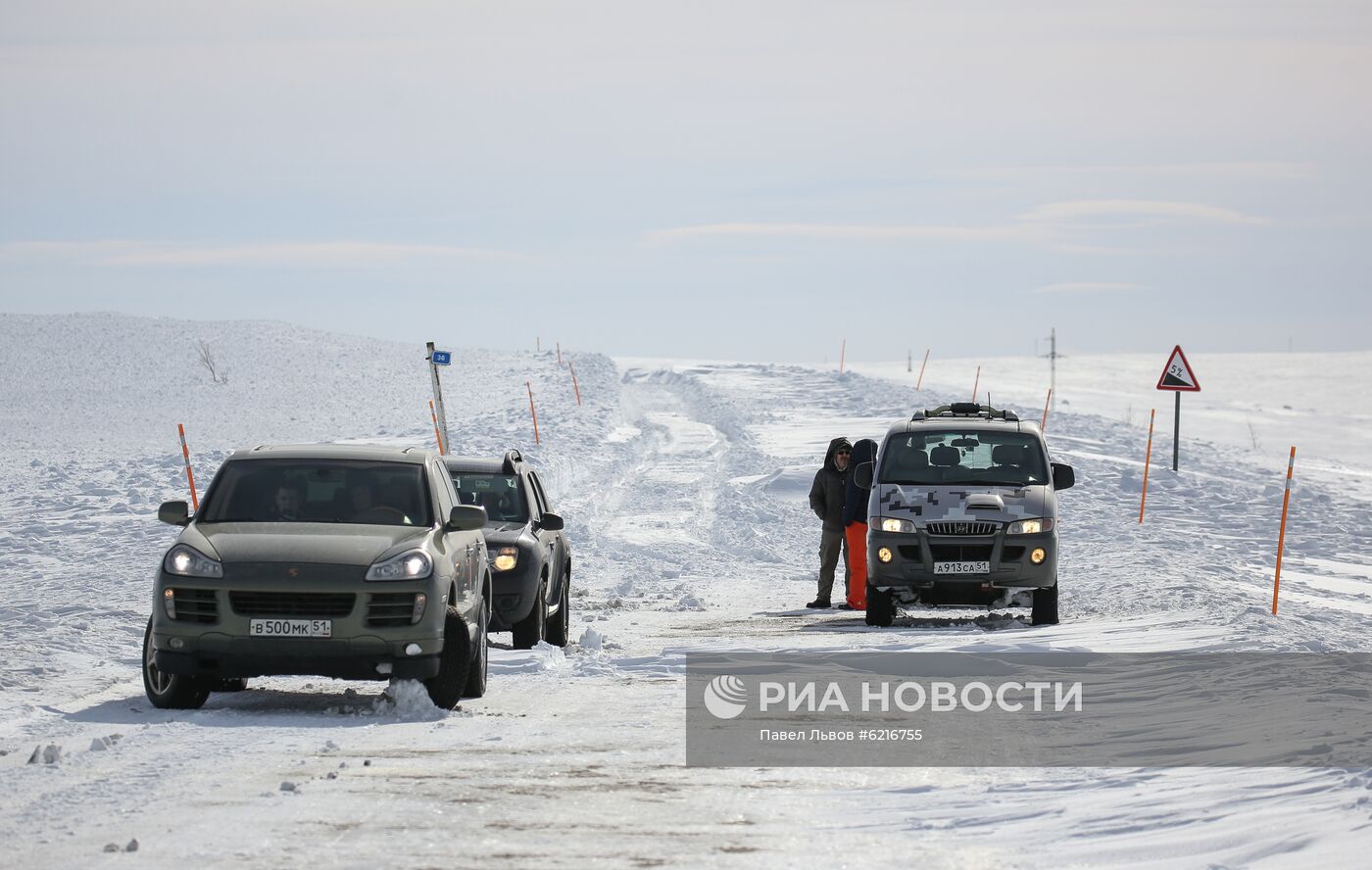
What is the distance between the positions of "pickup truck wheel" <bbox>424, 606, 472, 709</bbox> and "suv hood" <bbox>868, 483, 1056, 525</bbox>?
6437 millimetres

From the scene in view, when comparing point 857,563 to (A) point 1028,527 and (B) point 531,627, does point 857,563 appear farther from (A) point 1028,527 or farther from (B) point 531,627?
(B) point 531,627

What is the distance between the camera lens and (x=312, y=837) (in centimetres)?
637

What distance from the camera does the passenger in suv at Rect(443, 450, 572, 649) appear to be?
44.9 ft

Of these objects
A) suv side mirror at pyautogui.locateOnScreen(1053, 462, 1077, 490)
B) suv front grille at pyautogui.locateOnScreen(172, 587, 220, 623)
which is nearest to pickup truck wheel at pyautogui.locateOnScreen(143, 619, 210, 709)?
suv front grille at pyautogui.locateOnScreen(172, 587, 220, 623)

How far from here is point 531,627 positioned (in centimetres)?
1386

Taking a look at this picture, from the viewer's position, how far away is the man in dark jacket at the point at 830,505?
61.3 ft

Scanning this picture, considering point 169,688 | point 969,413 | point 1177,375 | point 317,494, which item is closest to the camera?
point 169,688

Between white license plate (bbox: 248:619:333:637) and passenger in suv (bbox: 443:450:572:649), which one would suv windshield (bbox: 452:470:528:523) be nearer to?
passenger in suv (bbox: 443:450:572:649)

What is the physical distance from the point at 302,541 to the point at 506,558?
12.3ft

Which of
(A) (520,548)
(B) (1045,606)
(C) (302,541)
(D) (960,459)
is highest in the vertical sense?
(C) (302,541)

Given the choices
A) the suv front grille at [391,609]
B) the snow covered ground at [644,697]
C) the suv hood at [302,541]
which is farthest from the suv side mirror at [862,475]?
the suv front grille at [391,609]

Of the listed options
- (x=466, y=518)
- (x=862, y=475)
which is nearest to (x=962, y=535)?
(x=862, y=475)

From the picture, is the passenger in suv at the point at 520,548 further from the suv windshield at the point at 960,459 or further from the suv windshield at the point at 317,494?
the suv windshield at the point at 960,459

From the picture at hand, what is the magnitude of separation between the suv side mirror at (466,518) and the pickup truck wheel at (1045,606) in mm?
6630
